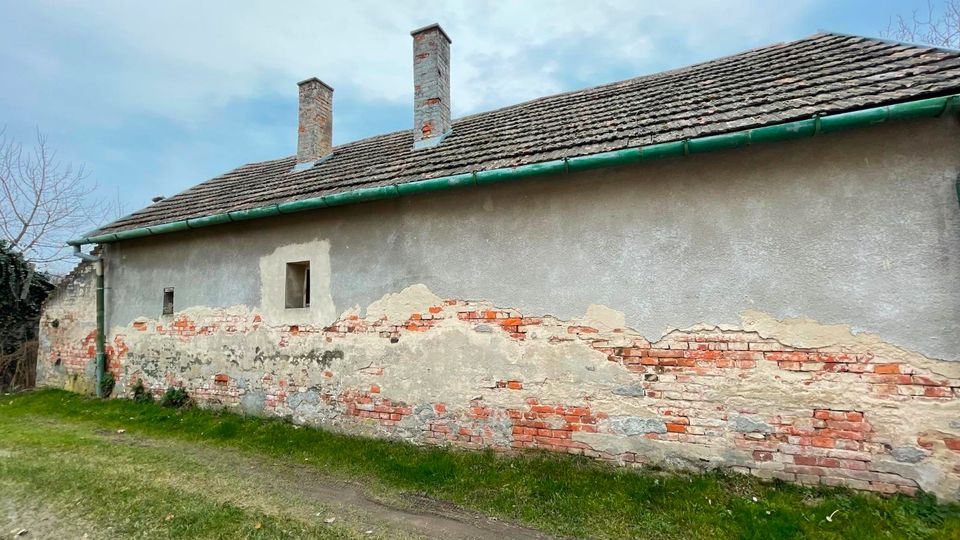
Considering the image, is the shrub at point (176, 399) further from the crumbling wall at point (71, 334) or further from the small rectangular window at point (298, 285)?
the small rectangular window at point (298, 285)

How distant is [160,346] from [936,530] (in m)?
9.42

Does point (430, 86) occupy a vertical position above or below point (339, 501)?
above

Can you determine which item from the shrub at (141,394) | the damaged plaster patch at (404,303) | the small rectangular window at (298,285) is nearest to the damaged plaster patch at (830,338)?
the damaged plaster patch at (404,303)

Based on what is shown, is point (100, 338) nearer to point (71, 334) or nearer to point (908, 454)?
point (71, 334)

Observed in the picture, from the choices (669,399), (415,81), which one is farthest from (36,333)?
(669,399)

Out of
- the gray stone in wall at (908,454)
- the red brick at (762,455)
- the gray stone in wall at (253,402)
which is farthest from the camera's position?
the gray stone in wall at (253,402)

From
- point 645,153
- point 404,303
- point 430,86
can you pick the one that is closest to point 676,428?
point 645,153

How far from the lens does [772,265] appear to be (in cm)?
418

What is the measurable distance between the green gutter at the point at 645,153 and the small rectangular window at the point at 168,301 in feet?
6.98

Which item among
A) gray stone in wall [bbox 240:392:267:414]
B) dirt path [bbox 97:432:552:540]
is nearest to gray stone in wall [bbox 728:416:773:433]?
dirt path [bbox 97:432:552:540]

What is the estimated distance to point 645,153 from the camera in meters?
4.48

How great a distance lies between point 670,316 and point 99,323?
30.8ft

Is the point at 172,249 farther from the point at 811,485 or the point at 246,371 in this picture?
the point at 811,485

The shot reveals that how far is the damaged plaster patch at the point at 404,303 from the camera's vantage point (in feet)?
18.4
